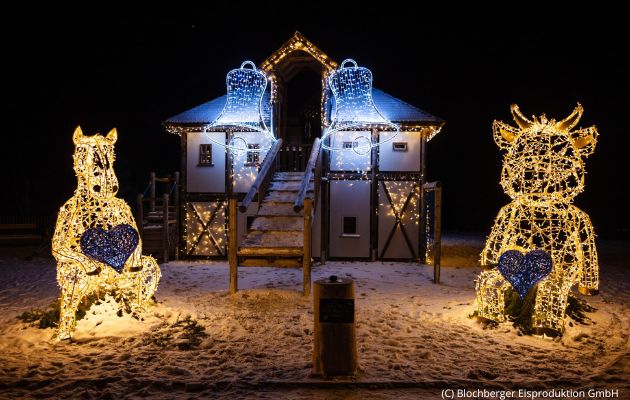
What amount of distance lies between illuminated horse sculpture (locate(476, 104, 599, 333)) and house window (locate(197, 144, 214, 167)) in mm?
10070

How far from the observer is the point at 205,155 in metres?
14.7

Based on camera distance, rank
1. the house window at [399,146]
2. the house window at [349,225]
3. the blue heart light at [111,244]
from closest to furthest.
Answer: the blue heart light at [111,244] → the house window at [399,146] → the house window at [349,225]

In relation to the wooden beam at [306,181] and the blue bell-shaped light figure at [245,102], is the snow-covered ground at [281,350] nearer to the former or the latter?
the wooden beam at [306,181]

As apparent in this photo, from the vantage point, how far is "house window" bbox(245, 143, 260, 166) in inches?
571

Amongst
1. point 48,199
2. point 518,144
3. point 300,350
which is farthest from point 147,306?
point 48,199

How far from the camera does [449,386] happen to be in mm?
4738

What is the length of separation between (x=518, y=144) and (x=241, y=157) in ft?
31.8

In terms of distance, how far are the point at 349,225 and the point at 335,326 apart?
9660 millimetres

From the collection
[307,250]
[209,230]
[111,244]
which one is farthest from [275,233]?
[209,230]

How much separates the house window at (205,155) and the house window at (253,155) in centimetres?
126

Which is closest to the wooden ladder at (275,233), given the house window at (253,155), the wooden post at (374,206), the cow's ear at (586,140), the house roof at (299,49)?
the house window at (253,155)

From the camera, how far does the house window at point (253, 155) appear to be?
14.5 meters

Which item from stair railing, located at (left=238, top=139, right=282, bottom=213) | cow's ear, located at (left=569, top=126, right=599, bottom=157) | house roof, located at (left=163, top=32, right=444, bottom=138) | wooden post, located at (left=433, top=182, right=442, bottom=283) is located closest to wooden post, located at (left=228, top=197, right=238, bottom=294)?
stair railing, located at (left=238, top=139, right=282, bottom=213)

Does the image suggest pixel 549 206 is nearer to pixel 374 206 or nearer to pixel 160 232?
pixel 374 206
